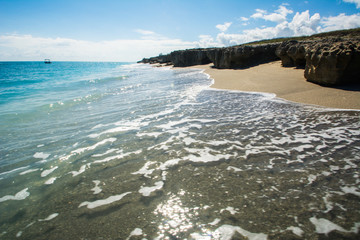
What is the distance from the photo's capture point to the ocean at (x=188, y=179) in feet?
7.57

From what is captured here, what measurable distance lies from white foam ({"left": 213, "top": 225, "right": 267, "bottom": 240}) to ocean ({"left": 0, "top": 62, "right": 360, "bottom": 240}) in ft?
0.04

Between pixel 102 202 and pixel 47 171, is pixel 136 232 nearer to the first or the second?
pixel 102 202

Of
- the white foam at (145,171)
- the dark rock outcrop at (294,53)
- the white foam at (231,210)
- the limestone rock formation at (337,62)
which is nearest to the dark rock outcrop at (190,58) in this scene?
the dark rock outcrop at (294,53)

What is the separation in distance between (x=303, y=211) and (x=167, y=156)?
2.62 m

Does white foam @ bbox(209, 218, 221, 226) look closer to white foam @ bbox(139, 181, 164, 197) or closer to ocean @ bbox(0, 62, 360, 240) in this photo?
ocean @ bbox(0, 62, 360, 240)

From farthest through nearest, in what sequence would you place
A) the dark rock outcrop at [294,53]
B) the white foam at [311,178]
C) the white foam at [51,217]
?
the dark rock outcrop at [294,53]
the white foam at [311,178]
the white foam at [51,217]

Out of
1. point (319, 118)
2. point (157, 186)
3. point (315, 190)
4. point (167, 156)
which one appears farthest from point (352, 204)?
point (319, 118)

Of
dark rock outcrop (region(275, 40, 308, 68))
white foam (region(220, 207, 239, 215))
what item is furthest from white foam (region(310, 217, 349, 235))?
dark rock outcrop (region(275, 40, 308, 68))

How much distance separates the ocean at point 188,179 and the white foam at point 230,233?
0.5 inches

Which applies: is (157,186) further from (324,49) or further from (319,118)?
(324,49)

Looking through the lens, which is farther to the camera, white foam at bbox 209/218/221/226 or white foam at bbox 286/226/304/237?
white foam at bbox 209/218/221/226

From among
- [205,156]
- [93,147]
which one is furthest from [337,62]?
[93,147]

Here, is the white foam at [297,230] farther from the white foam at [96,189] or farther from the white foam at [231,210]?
the white foam at [96,189]

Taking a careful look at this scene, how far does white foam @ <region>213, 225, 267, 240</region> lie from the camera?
6.90 ft
